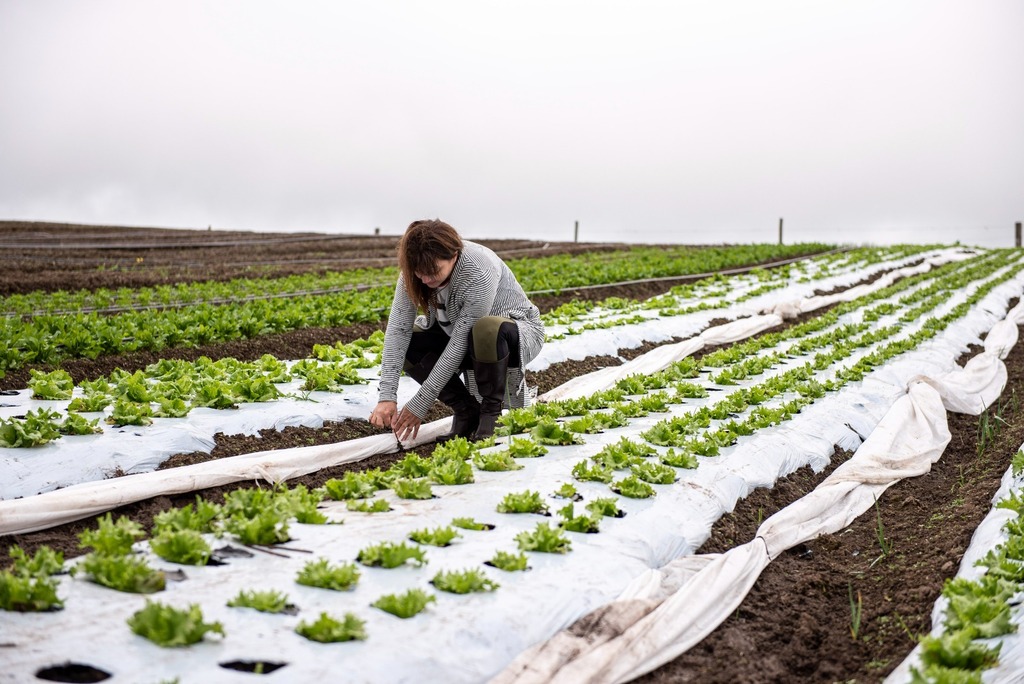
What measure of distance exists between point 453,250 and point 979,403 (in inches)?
254

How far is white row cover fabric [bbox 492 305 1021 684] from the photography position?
3459mm

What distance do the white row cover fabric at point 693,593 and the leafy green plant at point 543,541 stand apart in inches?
15.3

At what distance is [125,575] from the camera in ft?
11.2

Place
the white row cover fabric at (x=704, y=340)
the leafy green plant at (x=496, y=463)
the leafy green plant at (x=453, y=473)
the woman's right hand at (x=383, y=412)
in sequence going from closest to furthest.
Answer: the leafy green plant at (x=453, y=473)
the leafy green plant at (x=496, y=463)
the woman's right hand at (x=383, y=412)
the white row cover fabric at (x=704, y=340)

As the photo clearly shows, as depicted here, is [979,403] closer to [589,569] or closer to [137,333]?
[589,569]

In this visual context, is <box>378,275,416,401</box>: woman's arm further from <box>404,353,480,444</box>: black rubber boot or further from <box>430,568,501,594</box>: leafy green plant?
<box>430,568,501,594</box>: leafy green plant

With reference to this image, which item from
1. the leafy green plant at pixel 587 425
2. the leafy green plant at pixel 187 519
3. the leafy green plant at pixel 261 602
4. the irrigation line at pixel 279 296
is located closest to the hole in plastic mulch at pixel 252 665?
the leafy green plant at pixel 261 602

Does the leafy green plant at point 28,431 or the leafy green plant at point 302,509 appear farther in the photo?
the leafy green plant at point 28,431

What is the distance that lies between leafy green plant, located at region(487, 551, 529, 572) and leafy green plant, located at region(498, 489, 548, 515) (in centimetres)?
68

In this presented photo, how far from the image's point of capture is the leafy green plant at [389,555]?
3.78 m

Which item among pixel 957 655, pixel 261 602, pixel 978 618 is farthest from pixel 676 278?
pixel 261 602

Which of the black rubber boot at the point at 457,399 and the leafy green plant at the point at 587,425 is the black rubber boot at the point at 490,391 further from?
the leafy green plant at the point at 587,425

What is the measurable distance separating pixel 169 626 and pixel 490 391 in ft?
11.6

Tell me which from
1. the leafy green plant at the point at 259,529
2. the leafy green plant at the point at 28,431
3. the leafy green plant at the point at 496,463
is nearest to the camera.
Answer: the leafy green plant at the point at 259,529
